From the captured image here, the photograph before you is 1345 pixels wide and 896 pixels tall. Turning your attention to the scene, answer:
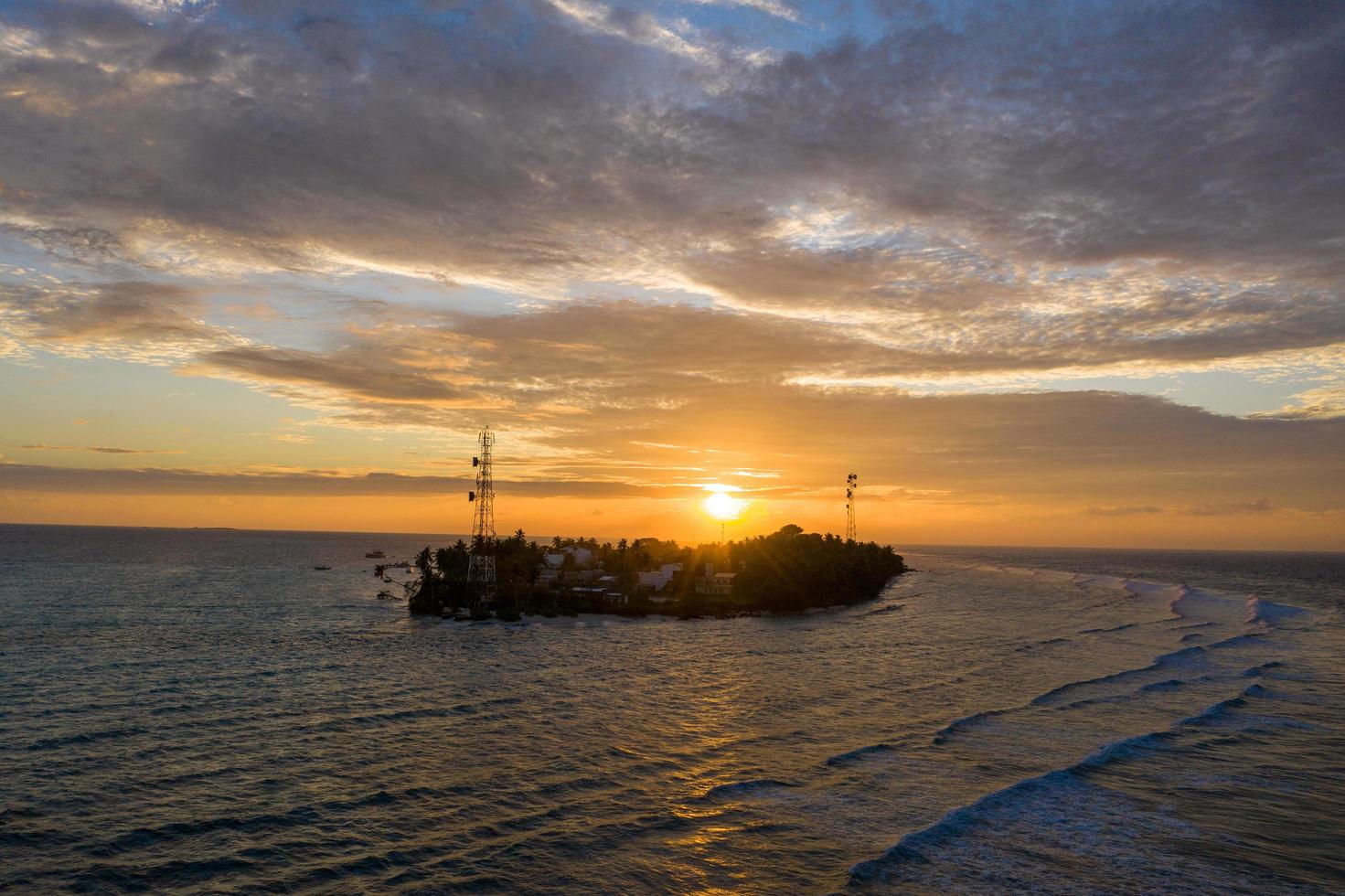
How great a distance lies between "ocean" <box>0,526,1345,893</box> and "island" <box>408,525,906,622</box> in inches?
1147

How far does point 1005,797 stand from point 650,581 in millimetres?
104399

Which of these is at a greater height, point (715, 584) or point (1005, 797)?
point (715, 584)

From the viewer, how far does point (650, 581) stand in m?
137

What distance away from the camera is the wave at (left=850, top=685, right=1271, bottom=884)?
28344 millimetres

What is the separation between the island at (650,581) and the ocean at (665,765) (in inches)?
1147

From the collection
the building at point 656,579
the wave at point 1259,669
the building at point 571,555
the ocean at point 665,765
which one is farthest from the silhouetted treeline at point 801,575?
the wave at point 1259,669

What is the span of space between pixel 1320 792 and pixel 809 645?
4800cm

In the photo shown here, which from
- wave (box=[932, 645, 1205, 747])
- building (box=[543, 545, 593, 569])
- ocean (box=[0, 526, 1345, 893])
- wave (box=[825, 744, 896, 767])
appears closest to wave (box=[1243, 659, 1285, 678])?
ocean (box=[0, 526, 1345, 893])

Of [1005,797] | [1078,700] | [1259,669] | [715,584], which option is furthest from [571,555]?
[1005,797]

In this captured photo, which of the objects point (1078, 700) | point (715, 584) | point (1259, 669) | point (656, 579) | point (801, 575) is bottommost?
point (1259, 669)

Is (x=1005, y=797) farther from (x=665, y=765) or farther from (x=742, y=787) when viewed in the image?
(x=665, y=765)

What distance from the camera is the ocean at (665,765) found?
2802 cm

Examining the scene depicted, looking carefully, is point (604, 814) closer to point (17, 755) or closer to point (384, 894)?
point (384, 894)

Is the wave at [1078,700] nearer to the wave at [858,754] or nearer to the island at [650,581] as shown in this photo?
the wave at [858,754]
